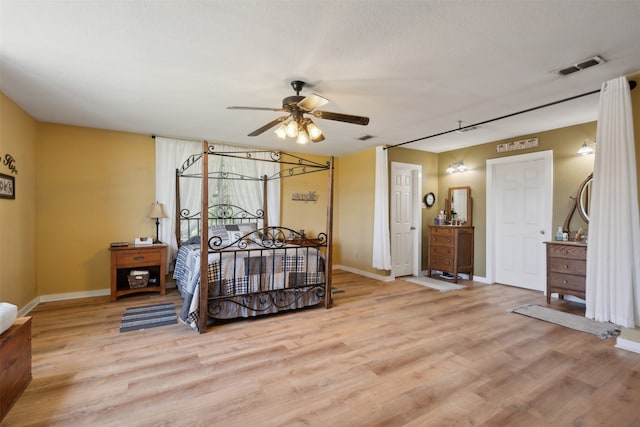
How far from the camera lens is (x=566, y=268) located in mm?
3877

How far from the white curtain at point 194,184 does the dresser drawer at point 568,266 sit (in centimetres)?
437

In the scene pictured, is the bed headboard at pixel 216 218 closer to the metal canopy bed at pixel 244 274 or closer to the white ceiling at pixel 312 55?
the metal canopy bed at pixel 244 274

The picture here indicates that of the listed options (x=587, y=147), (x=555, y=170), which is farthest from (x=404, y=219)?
(x=587, y=147)

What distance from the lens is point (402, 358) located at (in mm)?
2514

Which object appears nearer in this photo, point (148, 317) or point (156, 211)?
point (148, 317)

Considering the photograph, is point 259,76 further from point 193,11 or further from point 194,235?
point 194,235

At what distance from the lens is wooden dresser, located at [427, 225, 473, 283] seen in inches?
205

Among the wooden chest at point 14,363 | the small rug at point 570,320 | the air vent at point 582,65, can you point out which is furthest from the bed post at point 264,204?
the air vent at point 582,65

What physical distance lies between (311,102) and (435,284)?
3.98 m

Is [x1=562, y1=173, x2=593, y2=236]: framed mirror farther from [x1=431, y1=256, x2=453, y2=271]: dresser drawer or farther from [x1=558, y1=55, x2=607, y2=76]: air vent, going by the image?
[x1=558, y1=55, x2=607, y2=76]: air vent

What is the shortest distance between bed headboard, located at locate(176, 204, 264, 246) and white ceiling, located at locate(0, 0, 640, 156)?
1741 millimetres

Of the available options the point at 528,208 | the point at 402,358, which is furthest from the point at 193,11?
the point at 528,208

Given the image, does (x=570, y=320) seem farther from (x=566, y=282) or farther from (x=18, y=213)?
(x=18, y=213)

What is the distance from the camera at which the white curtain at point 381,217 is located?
5227 millimetres
